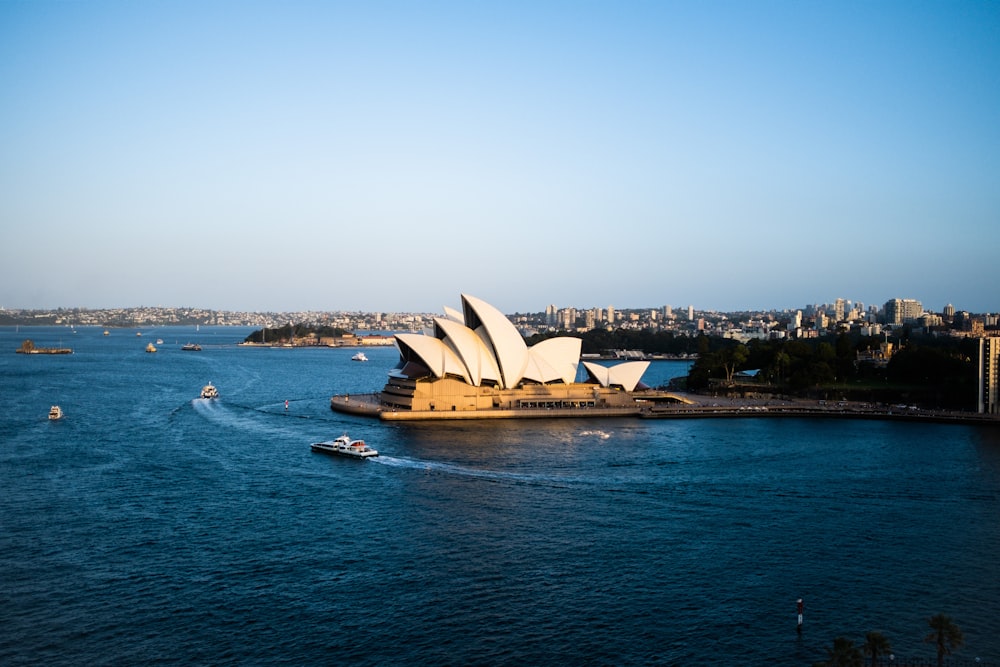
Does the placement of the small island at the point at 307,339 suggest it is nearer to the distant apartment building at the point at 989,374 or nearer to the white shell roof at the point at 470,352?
the white shell roof at the point at 470,352

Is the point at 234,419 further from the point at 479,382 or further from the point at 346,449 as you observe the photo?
the point at 346,449

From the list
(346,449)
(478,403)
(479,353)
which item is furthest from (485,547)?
(479,353)

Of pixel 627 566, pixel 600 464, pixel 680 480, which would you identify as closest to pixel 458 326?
pixel 600 464

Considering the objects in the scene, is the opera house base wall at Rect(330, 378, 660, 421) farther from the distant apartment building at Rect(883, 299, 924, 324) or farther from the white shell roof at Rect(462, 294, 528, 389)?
the distant apartment building at Rect(883, 299, 924, 324)

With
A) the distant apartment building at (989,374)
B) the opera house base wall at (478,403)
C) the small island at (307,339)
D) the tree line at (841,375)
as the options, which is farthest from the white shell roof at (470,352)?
the small island at (307,339)

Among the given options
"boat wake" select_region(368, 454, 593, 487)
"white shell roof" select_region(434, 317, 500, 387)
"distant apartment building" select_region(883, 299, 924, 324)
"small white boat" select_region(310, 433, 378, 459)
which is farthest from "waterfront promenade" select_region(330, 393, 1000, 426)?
"distant apartment building" select_region(883, 299, 924, 324)

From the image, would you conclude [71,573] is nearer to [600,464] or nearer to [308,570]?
[308,570]

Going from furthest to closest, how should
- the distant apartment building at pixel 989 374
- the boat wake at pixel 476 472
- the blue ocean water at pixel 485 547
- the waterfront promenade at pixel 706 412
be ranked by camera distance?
the distant apartment building at pixel 989 374
the waterfront promenade at pixel 706 412
the boat wake at pixel 476 472
the blue ocean water at pixel 485 547
